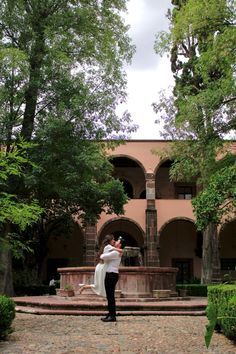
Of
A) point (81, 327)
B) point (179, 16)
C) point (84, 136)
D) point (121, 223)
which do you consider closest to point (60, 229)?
point (121, 223)

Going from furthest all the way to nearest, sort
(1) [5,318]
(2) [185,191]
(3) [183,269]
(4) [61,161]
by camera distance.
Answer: (2) [185,191] < (3) [183,269] < (4) [61,161] < (1) [5,318]

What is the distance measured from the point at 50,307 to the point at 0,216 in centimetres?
404

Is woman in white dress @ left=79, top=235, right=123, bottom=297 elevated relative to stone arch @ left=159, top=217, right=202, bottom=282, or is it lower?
lower

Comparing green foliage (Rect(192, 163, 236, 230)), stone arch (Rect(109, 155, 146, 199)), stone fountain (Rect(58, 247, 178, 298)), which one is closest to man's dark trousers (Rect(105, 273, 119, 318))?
green foliage (Rect(192, 163, 236, 230))

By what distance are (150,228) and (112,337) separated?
18490mm

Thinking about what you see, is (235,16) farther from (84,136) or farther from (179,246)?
(179,246)

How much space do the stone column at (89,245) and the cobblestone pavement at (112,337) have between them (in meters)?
15.2

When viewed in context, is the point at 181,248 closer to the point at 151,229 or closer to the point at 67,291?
the point at 151,229

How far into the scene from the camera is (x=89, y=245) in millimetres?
24984

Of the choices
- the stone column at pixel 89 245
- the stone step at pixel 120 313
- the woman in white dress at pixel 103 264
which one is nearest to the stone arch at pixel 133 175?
the stone column at pixel 89 245

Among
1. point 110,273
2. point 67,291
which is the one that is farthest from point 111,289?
point 67,291

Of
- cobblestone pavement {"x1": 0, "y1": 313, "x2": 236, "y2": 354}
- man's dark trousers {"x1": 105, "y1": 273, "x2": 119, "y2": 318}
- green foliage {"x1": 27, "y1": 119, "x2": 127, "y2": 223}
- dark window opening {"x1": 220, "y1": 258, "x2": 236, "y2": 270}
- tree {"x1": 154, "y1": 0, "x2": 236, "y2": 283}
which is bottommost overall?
cobblestone pavement {"x1": 0, "y1": 313, "x2": 236, "y2": 354}

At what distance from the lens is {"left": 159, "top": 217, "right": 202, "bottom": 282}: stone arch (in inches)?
1093

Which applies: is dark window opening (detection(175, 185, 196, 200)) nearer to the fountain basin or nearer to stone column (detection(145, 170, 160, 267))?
stone column (detection(145, 170, 160, 267))
